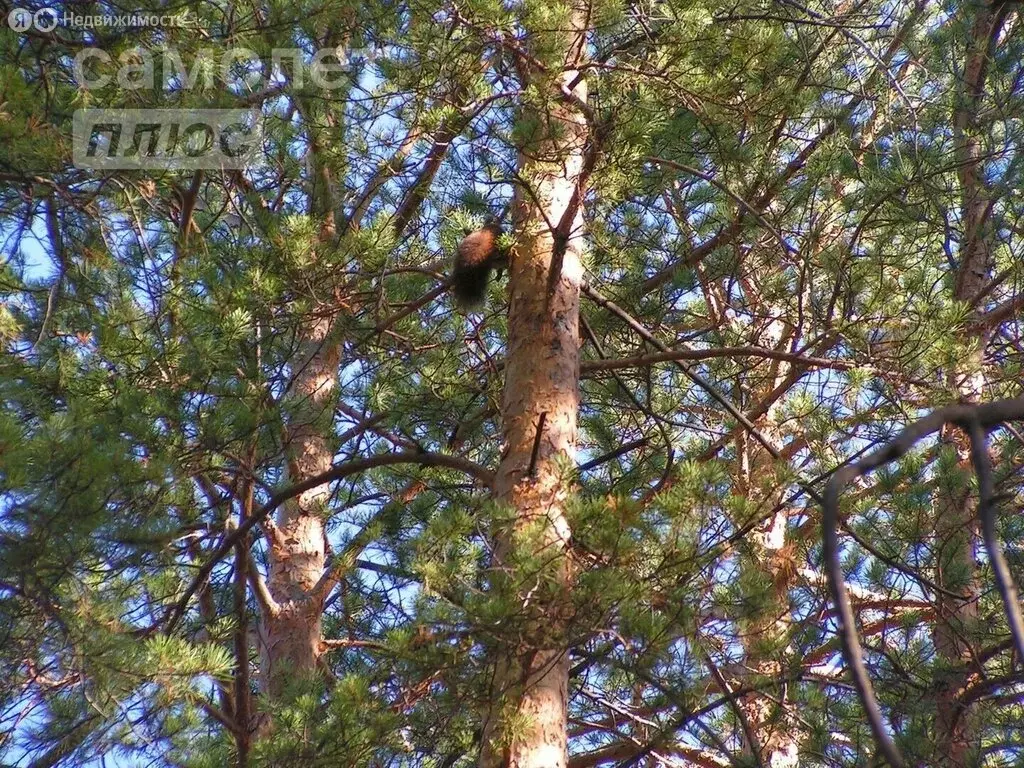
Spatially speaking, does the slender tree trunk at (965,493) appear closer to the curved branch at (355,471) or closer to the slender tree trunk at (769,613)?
the slender tree trunk at (769,613)

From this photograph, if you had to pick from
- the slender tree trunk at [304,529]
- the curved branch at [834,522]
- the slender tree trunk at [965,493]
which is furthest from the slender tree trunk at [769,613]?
the curved branch at [834,522]

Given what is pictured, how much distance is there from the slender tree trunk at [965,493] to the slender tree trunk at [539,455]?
4.05ft

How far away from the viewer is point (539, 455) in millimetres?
3180

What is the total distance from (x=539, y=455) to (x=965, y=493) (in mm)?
2098

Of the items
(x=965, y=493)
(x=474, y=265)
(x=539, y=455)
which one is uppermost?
(x=474, y=265)

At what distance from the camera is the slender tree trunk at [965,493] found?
12.8 ft

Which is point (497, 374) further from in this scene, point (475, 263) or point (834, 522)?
point (834, 522)

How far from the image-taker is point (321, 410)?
4375 mm

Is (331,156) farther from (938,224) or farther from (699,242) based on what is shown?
(938,224)

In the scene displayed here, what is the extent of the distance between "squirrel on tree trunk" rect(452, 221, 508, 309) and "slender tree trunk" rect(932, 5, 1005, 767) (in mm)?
1459

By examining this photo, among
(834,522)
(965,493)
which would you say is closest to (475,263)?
(965,493)

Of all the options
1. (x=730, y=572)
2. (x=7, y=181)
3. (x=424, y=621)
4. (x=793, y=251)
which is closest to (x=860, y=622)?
(x=730, y=572)

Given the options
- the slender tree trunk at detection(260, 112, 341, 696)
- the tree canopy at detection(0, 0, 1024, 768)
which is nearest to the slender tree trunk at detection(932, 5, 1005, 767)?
the tree canopy at detection(0, 0, 1024, 768)

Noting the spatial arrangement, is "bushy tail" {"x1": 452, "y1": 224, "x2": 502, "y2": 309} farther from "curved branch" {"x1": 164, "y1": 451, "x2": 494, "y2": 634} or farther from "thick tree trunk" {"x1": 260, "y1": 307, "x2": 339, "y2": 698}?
"thick tree trunk" {"x1": 260, "y1": 307, "x2": 339, "y2": 698}
